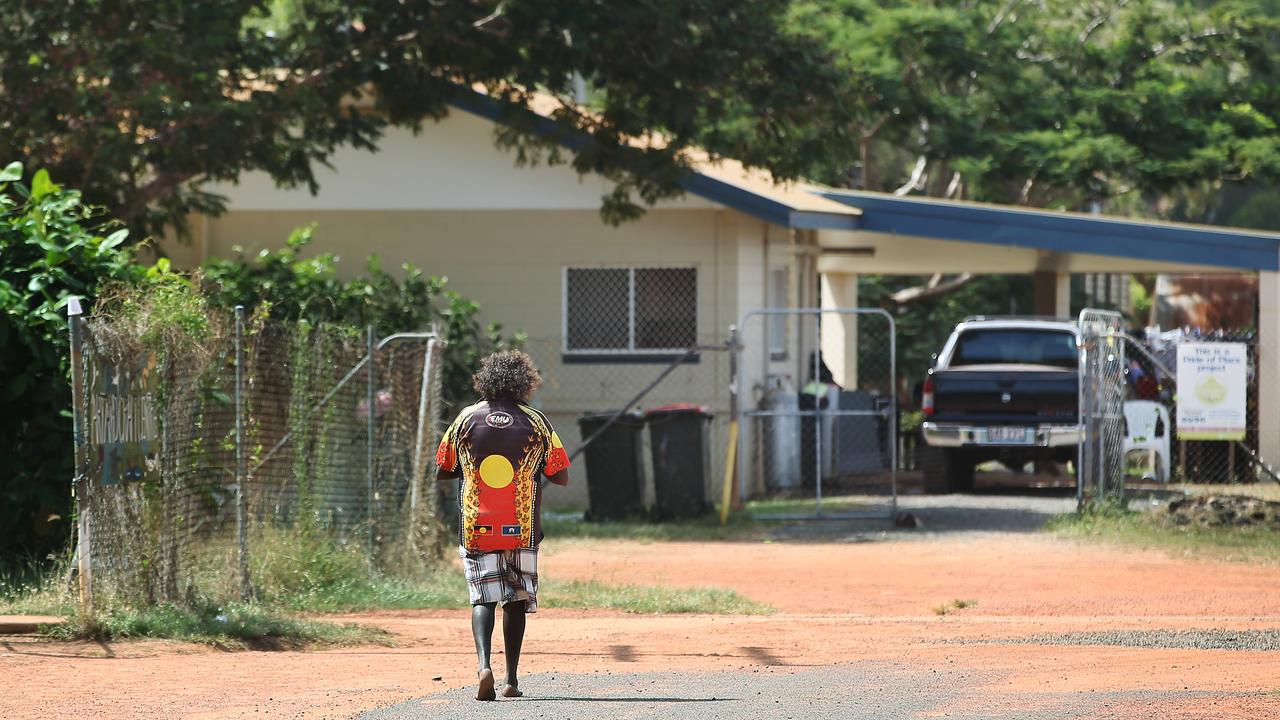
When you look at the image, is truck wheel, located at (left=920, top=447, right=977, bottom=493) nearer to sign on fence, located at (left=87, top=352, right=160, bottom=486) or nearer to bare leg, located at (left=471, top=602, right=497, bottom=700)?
sign on fence, located at (left=87, top=352, right=160, bottom=486)

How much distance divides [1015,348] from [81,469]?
12552mm

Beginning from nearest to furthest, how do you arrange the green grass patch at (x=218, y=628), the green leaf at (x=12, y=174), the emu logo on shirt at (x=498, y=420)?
1. the emu logo on shirt at (x=498, y=420)
2. the green grass patch at (x=218, y=628)
3. the green leaf at (x=12, y=174)

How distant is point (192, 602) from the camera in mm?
9445

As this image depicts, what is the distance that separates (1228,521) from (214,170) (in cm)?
926

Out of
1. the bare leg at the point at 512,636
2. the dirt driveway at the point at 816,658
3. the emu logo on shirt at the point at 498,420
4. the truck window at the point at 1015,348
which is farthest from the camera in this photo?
the truck window at the point at 1015,348

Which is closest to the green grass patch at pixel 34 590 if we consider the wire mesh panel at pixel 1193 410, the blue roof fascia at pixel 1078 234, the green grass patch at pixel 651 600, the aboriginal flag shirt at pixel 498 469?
the aboriginal flag shirt at pixel 498 469

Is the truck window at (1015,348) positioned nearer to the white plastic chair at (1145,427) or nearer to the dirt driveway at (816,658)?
the white plastic chair at (1145,427)

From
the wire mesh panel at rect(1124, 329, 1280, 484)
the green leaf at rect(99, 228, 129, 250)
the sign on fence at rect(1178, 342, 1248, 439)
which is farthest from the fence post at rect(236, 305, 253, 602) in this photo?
the sign on fence at rect(1178, 342, 1248, 439)

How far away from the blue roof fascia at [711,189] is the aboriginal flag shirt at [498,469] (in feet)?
33.2

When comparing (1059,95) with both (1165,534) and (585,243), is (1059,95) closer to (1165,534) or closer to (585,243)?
(585,243)

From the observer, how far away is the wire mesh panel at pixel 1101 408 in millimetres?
15805

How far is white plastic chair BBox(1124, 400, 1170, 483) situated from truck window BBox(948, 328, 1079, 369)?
114 centimetres

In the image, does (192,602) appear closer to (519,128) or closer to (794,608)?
(794,608)

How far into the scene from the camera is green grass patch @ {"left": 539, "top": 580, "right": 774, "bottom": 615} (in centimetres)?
1111
